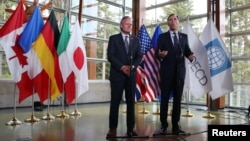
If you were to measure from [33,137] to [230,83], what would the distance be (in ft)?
13.3

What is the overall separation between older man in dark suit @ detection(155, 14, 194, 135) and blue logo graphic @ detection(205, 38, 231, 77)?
2.08 meters

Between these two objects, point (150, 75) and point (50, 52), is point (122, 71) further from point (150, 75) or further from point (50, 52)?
point (150, 75)

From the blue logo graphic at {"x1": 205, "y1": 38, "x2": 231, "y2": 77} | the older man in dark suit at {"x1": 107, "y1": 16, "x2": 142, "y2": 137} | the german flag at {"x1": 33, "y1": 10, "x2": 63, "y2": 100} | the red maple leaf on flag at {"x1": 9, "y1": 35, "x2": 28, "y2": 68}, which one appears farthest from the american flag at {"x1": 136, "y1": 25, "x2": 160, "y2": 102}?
the red maple leaf on flag at {"x1": 9, "y1": 35, "x2": 28, "y2": 68}

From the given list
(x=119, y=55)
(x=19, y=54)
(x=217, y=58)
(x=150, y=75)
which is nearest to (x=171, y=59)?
(x=119, y=55)

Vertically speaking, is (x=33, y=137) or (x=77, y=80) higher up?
(x=77, y=80)

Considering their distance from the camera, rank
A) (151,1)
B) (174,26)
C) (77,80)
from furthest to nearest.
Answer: (151,1) → (77,80) → (174,26)

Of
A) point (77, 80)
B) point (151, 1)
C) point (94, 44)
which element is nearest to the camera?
point (77, 80)

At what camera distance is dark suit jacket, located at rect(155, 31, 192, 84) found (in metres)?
3.56

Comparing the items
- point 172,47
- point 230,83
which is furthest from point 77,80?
point 230,83

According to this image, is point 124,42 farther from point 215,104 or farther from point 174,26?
point 215,104

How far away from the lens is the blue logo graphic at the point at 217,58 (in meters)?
5.51

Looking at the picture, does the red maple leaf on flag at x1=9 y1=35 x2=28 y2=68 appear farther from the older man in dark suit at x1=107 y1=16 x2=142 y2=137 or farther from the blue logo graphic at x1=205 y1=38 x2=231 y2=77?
the blue logo graphic at x1=205 y1=38 x2=231 y2=77

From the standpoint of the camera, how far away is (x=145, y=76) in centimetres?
554

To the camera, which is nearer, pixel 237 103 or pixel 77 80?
pixel 77 80
